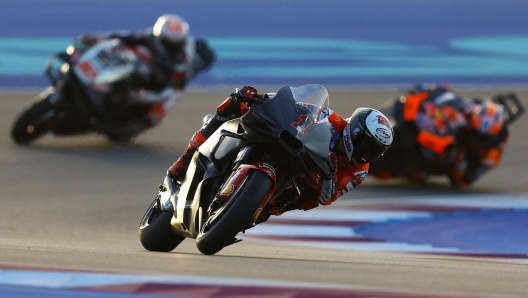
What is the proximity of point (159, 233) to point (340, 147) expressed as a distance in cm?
126

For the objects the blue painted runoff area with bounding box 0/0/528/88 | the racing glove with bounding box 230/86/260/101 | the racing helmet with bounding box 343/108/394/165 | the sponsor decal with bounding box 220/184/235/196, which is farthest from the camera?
the blue painted runoff area with bounding box 0/0/528/88

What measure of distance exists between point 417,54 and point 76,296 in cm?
1974

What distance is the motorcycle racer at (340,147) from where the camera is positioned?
6133mm

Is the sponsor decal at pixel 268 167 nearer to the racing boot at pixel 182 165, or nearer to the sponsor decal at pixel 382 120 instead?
the sponsor decal at pixel 382 120

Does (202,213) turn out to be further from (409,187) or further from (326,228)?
(409,187)

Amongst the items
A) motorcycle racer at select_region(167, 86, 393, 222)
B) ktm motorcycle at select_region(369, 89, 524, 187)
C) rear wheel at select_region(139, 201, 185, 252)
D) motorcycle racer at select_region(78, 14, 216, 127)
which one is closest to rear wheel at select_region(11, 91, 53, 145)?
motorcycle racer at select_region(78, 14, 216, 127)

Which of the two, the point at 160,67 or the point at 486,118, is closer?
the point at 486,118

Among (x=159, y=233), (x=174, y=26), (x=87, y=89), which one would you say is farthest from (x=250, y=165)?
(x=174, y=26)

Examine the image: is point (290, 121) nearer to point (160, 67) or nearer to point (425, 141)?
point (425, 141)

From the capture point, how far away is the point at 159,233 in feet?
22.0

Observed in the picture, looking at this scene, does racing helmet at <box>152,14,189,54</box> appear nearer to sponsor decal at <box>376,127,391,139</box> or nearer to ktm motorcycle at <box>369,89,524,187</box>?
ktm motorcycle at <box>369,89,524,187</box>

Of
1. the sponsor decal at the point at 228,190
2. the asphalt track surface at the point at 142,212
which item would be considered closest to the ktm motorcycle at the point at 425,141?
the asphalt track surface at the point at 142,212

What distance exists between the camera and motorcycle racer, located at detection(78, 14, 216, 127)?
43.5 ft

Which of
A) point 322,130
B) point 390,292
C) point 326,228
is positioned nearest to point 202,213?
point 322,130
